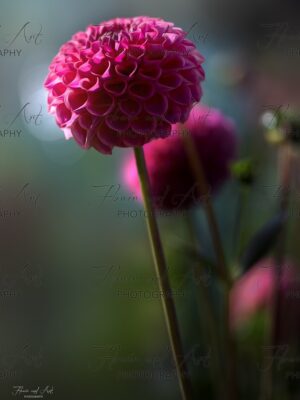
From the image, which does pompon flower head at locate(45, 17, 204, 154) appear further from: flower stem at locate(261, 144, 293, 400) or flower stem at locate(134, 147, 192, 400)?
flower stem at locate(261, 144, 293, 400)

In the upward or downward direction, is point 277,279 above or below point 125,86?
below

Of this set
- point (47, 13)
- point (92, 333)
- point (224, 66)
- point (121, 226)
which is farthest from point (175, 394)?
point (47, 13)

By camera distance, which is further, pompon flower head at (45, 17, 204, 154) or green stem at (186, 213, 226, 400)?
green stem at (186, 213, 226, 400)

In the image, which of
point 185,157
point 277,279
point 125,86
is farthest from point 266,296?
point 125,86

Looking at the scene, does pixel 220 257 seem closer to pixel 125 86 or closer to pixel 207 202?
pixel 207 202

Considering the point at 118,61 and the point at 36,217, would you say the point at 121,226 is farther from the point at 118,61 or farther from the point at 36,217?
the point at 118,61

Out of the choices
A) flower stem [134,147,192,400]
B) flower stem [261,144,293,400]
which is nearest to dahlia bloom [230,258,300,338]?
flower stem [261,144,293,400]
